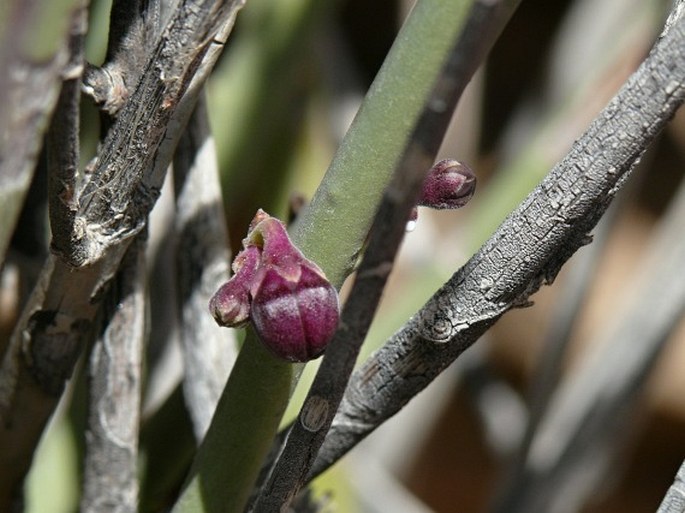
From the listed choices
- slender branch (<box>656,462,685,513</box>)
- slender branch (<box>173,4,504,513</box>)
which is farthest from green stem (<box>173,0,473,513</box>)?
slender branch (<box>656,462,685,513</box>)

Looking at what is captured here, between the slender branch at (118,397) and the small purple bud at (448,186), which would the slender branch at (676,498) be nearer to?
the small purple bud at (448,186)

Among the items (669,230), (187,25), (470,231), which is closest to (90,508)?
(187,25)

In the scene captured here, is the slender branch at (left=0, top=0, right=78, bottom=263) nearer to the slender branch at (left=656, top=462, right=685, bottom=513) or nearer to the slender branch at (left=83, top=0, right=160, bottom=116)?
the slender branch at (left=83, top=0, right=160, bottom=116)

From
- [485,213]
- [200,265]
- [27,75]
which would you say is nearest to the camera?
[27,75]

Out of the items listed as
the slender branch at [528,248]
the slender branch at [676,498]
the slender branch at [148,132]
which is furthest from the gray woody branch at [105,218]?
the slender branch at [676,498]

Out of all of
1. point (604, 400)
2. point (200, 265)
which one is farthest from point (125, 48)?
point (604, 400)

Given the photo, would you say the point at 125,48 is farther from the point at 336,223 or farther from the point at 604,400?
the point at 604,400
